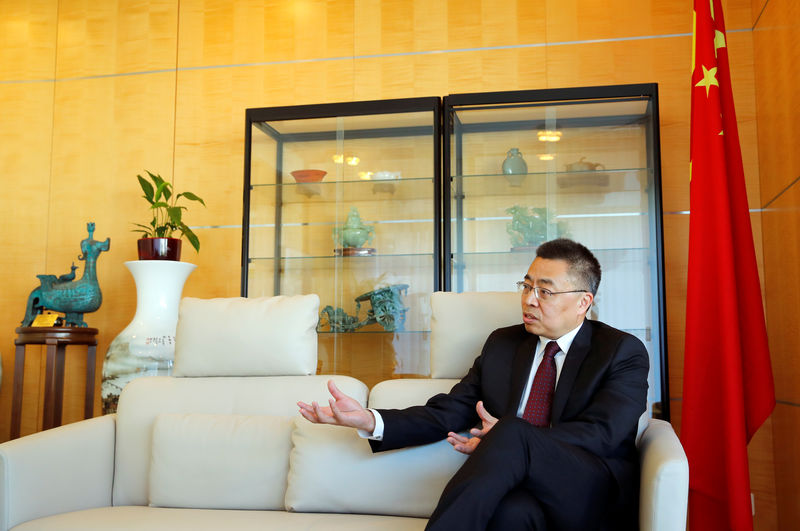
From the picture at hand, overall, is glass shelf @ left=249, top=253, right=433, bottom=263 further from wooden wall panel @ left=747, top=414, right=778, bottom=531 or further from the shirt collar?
wooden wall panel @ left=747, top=414, right=778, bottom=531

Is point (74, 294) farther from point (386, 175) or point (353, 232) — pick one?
point (386, 175)

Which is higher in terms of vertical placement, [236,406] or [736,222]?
[736,222]

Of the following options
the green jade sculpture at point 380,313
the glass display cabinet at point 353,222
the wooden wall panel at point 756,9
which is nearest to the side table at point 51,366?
the glass display cabinet at point 353,222

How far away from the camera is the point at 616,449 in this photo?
2123mm

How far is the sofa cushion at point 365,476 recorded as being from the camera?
2.27m

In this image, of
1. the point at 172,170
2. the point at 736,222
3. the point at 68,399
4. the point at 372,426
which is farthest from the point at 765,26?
the point at 68,399

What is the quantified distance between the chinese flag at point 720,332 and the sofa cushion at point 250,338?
4.78ft

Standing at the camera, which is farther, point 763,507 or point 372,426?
point 763,507

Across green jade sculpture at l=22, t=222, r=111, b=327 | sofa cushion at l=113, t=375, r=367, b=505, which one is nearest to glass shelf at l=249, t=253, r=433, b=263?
green jade sculpture at l=22, t=222, r=111, b=327

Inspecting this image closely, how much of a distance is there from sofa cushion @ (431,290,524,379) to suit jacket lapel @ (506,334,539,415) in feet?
0.53

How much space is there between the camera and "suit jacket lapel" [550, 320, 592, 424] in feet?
7.32

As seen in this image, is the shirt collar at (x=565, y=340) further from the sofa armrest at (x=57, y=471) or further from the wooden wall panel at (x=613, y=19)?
the wooden wall panel at (x=613, y=19)

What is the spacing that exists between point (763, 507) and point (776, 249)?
1.20 m

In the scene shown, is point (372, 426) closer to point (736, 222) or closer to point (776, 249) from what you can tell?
point (736, 222)
